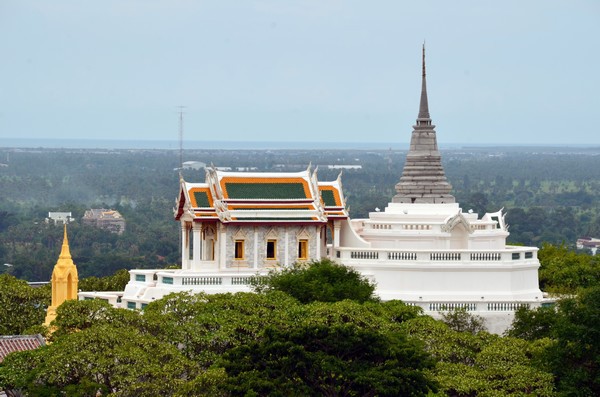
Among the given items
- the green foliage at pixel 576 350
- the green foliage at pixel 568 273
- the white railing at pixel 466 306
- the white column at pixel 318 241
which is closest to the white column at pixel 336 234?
the white column at pixel 318 241

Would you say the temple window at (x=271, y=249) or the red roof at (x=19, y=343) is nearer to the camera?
the red roof at (x=19, y=343)

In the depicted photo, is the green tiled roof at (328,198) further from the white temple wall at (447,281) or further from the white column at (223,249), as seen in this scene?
the white column at (223,249)

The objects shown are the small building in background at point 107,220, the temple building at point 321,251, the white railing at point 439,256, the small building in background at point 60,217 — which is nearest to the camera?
the temple building at point 321,251

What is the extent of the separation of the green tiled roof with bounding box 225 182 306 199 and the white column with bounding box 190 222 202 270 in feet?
4.52

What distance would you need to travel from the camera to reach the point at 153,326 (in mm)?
52719

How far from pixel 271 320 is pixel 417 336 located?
397cm

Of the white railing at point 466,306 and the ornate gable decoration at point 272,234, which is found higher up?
the ornate gable decoration at point 272,234

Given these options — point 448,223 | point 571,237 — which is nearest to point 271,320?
point 448,223

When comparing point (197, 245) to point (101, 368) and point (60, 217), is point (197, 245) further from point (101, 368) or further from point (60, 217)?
point (60, 217)

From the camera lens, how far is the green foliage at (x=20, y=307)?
6125 cm

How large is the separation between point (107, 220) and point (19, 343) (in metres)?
132

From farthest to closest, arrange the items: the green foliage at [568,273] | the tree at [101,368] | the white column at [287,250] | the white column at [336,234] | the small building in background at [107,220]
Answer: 1. the small building in background at [107,220]
2. the green foliage at [568,273]
3. the white column at [336,234]
4. the white column at [287,250]
5. the tree at [101,368]

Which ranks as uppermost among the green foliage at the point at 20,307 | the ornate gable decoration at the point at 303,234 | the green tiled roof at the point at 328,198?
the green tiled roof at the point at 328,198

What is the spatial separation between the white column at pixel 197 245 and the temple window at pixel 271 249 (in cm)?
208
